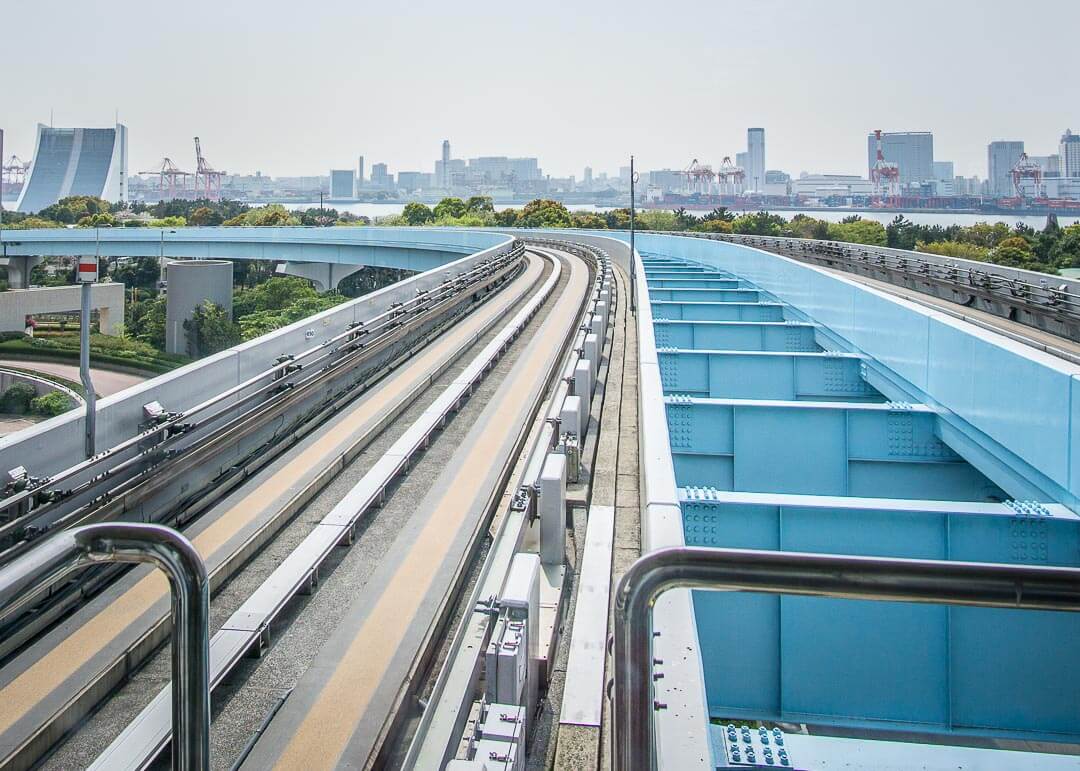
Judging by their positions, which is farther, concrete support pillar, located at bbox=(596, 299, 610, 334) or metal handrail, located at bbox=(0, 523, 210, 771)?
concrete support pillar, located at bbox=(596, 299, 610, 334)

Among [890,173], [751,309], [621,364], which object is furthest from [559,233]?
[890,173]

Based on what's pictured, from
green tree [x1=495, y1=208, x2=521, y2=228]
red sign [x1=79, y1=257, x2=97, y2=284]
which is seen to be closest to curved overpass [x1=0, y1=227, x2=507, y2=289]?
green tree [x1=495, y1=208, x2=521, y2=228]

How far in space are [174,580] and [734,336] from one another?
17.4m

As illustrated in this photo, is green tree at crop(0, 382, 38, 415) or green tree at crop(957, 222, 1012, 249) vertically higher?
green tree at crop(957, 222, 1012, 249)

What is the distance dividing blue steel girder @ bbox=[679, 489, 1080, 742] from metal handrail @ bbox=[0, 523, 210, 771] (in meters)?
5.39

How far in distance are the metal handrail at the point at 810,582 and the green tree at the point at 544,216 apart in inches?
3594

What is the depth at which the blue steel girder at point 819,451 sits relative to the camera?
10.9 m

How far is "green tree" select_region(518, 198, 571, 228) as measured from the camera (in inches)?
3691

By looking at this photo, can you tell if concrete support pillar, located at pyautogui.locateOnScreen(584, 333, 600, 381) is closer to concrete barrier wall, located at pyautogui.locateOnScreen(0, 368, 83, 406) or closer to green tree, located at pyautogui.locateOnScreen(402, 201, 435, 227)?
concrete barrier wall, located at pyautogui.locateOnScreen(0, 368, 83, 406)

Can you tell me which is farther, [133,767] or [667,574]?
[133,767]

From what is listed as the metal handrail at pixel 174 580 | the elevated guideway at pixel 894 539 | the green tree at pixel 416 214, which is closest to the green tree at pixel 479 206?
the green tree at pixel 416 214

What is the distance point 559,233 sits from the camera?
67375 mm

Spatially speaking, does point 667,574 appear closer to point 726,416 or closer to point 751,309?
point 726,416

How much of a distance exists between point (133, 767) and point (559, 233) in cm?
6424
